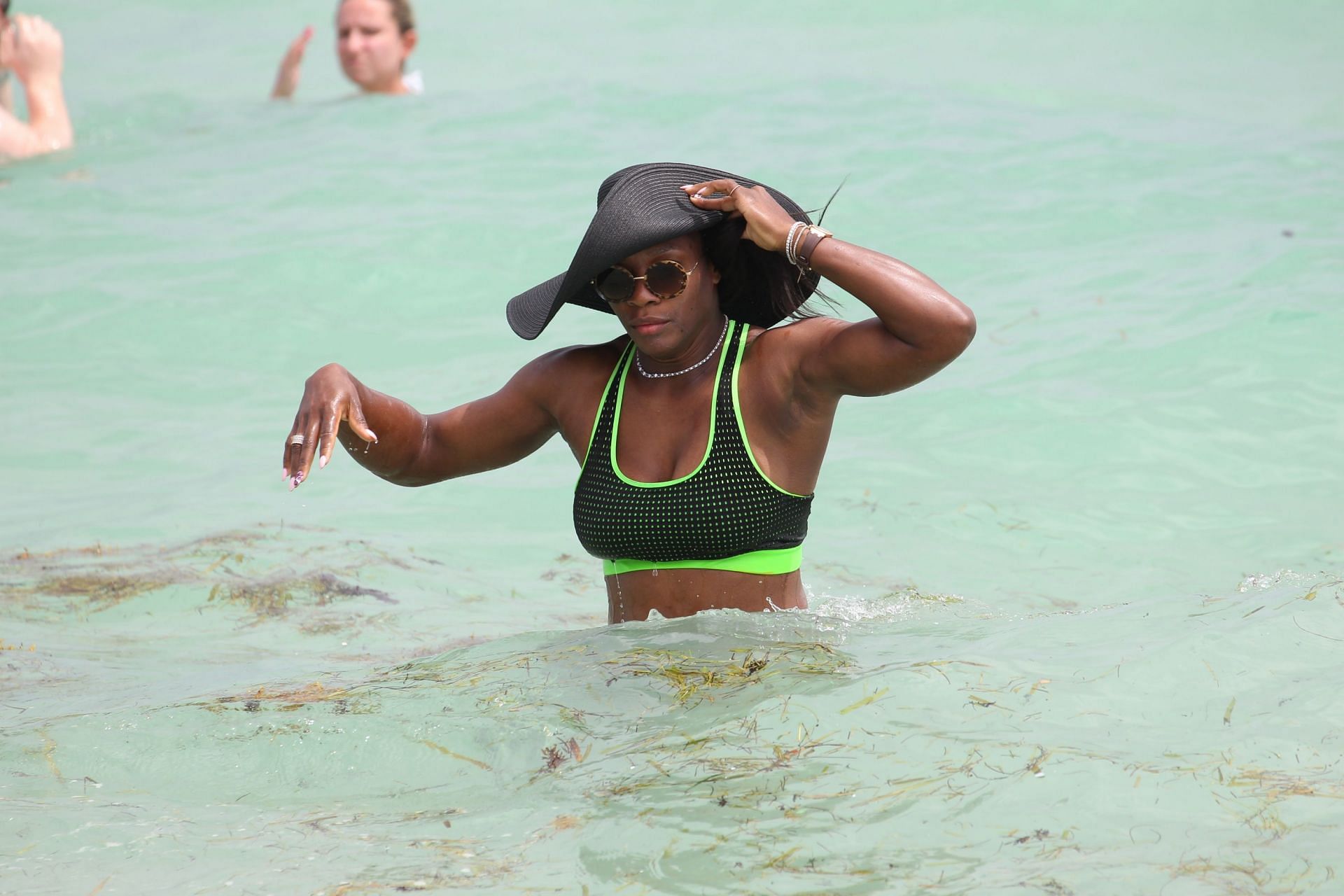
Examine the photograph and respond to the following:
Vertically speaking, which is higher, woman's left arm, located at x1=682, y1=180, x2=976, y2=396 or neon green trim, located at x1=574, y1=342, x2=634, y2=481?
woman's left arm, located at x1=682, y1=180, x2=976, y2=396

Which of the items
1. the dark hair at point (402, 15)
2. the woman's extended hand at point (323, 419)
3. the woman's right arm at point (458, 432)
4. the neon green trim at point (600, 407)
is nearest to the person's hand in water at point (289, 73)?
the dark hair at point (402, 15)

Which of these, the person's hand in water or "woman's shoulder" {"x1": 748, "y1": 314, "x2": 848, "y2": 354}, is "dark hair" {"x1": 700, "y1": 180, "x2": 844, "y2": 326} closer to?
"woman's shoulder" {"x1": 748, "y1": 314, "x2": 848, "y2": 354}

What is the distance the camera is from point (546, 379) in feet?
16.1

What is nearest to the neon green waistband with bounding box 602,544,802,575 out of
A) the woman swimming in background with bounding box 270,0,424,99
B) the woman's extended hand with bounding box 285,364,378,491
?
the woman's extended hand with bounding box 285,364,378,491

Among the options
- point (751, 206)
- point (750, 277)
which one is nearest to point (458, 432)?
point (750, 277)

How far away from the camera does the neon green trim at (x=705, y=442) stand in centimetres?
459

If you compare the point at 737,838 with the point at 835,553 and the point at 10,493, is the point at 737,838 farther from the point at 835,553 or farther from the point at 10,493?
the point at 10,493

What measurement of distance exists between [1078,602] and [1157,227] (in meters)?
6.35

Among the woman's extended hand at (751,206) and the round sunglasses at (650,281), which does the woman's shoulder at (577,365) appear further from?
the woman's extended hand at (751,206)

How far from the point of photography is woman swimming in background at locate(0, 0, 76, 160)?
44.6ft

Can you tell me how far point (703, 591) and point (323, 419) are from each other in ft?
4.26

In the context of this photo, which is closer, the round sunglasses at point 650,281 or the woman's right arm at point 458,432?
the round sunglasses at point 650,281

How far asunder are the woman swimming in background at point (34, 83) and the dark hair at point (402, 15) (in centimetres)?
281

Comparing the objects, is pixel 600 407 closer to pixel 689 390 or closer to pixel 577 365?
pixel 577 365
